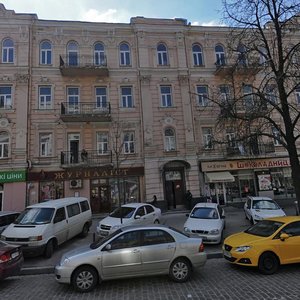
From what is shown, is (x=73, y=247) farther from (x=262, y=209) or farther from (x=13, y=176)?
(x=13, y=176)

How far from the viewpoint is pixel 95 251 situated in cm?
706

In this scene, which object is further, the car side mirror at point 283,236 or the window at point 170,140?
the window at point 170,140

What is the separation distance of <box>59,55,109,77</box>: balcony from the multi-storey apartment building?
0.26 feet

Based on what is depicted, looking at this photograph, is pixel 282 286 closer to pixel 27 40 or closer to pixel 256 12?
pixel 256 12

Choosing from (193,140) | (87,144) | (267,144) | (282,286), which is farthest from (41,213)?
(267,144)

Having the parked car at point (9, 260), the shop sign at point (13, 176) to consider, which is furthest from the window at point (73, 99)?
the parked car at point (9, 260)

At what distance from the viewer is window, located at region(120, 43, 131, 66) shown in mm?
23862

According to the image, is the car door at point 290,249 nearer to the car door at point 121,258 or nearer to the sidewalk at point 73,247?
the sidewalk at point 73,247

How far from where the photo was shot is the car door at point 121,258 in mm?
6973

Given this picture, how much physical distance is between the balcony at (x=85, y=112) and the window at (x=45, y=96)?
1209 millimetres

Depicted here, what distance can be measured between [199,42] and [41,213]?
2072 centimetres

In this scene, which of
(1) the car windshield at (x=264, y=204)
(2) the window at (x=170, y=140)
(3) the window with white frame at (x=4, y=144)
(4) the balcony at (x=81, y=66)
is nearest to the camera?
(1) the car windshield at (x=264, y=204)

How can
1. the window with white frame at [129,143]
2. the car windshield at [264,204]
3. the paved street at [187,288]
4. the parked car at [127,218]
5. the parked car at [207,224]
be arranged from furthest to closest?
the window with white frame at [129,143]
the car windshield at [264,204]
the parked car at [127,218]
the parked car at [207,224]
the paved street at [187,288]

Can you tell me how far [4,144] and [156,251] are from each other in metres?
17.9
